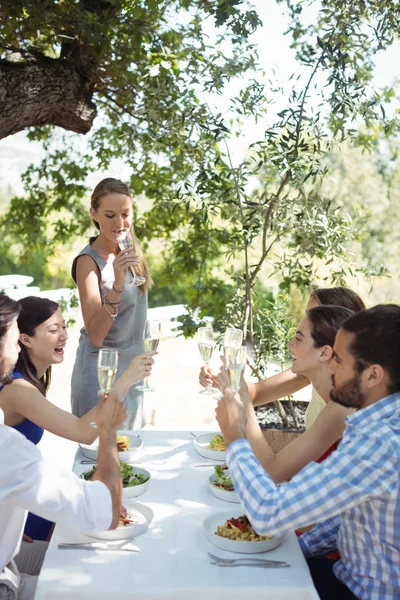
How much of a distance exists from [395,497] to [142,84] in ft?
11.2

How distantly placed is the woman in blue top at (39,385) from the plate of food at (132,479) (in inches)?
6.9

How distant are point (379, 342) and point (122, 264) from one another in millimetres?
1331

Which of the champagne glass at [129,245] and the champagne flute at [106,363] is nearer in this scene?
the champagne flute at [106,363]

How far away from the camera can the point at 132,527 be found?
5.32 ft

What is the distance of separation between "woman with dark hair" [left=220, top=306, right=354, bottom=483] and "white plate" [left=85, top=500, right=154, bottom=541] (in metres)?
0.39

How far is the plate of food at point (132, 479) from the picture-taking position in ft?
6.25

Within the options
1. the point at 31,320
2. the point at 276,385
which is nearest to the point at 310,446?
the point at 276,385

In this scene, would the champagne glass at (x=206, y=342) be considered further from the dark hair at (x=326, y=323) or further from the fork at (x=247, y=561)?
the fork at (x=247, y=561)

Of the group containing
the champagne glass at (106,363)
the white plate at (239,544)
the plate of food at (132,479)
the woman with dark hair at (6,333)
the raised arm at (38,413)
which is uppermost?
the woman with dark hair at (6,333)

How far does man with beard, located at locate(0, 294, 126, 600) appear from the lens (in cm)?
141

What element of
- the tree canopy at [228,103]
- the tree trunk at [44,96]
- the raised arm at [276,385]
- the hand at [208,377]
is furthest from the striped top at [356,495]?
the tree trunk at [44,96]

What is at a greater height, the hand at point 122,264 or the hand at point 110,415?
the hand at point 122,264

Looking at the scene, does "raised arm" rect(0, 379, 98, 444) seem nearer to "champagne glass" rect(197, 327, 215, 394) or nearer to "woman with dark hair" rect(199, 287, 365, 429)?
"champagne glass" rect(197, 327, 215, 394)

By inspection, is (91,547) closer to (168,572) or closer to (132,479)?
(168,572)
